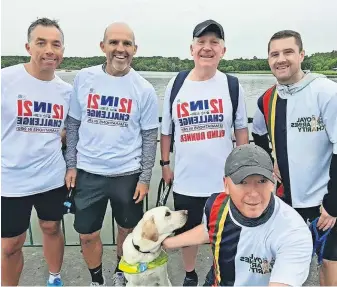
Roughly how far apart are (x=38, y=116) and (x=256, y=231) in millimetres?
1759

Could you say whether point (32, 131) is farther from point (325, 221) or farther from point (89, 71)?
point (325, 221)

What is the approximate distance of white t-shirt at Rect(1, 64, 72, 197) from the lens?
2.61 metres

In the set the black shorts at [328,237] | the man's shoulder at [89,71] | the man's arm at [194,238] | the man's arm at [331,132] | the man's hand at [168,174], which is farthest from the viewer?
the man's hand at [168,174]

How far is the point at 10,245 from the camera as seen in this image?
9.21 ft

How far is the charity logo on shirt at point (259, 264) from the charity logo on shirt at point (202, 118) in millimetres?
1102

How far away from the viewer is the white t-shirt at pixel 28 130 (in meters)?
2.61

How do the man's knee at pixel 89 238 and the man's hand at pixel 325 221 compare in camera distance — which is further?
the man's knee at pixel 89 238

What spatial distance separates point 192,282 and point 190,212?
0.71 meters

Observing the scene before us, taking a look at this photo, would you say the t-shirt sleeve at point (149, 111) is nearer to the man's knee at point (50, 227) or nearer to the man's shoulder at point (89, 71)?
the man's shoulder at point (89, 71)

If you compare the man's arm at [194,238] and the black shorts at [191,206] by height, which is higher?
the black shorts at [191,206]

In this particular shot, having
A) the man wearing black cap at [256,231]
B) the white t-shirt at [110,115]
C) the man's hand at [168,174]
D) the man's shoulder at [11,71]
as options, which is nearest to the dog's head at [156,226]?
the man's hand at [168,174]

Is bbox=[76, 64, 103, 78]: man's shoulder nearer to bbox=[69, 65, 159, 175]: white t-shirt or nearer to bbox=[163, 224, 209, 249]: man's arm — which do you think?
bbox=[69, 65, 159, 175]: white t-shirt

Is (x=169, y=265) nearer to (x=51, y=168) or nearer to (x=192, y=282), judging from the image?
(x=192, y=282)

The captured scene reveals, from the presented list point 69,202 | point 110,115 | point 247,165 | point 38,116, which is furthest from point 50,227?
point 247,165
